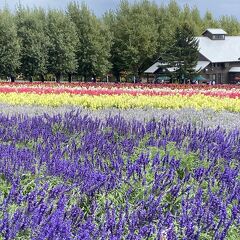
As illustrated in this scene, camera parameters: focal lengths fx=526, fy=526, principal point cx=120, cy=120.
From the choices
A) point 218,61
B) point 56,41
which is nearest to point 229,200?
point 56,41

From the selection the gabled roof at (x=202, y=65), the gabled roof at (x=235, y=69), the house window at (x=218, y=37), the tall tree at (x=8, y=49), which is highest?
the house window at (x=218, y=37)

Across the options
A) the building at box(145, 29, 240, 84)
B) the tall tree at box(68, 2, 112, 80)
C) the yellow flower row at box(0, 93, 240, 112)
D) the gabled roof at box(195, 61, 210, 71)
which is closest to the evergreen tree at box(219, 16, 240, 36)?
the building at box(145, 29, 240, 84)

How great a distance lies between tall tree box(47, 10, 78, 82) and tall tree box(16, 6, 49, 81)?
0.90 meters

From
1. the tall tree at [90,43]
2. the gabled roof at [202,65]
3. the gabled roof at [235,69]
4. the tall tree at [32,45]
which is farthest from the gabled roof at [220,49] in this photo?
the tall tree at [32,45]

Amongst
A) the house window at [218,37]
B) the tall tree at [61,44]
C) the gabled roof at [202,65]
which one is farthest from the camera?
the house window at [218,37]

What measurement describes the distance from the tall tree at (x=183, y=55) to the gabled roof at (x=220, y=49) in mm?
12160

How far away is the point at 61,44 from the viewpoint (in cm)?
4878

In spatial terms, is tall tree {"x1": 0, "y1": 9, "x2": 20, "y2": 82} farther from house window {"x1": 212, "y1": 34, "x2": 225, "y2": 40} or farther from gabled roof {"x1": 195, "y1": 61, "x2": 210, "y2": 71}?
house window {"x1": 212, "y1": 34, "x2": 225, "y2": 40}

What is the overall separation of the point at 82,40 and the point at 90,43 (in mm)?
1241

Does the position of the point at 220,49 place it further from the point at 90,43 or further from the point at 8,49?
the point at 8,49

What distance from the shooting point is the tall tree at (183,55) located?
50719 millimetres

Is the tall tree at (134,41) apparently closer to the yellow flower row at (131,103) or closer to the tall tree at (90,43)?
the tall tree at (90,43)

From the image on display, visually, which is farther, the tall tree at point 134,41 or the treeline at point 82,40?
the tall tree at point 134,41

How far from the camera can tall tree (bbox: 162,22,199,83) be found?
166 ft
